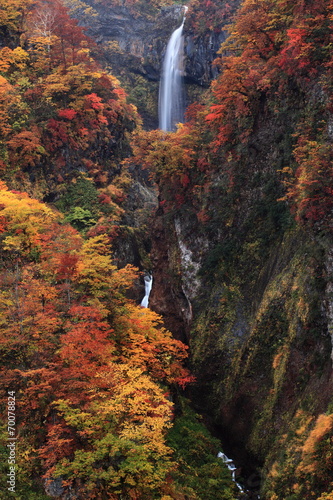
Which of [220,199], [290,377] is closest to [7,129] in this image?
[220,199]

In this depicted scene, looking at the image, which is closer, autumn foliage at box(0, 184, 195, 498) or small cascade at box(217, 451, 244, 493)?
autumn foliage at box(0, 184, 195, 498)

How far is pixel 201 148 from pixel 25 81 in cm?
1624

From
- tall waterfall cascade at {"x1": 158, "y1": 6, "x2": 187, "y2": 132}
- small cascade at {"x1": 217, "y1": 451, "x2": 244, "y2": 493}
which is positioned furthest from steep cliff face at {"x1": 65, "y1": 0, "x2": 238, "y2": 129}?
small cascade at {"x1": 217, "y1": 451, "x2": 244, "y2": 493}

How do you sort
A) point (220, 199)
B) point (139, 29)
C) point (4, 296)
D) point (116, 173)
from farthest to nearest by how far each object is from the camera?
point (139, 29)
point (116, 173)
point (220, 199)
point (4, 296)

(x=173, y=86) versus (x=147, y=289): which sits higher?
(x=173, y=86)

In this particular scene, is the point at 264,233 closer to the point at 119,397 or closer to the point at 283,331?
the point at 283,331

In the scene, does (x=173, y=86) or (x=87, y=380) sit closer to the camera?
(x=87, y=380)

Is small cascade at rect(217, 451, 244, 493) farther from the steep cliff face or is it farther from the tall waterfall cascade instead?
the steep cliff face

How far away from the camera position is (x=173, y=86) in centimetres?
4312

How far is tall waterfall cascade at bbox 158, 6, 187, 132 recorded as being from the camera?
1663 inches

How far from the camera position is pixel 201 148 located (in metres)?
20.5


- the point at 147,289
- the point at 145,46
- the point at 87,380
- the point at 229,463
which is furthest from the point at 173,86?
the point at 87,380

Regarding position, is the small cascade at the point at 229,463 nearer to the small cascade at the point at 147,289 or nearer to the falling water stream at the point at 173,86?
the small cascade at the point at 147,289

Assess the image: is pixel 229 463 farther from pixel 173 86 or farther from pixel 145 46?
pixel 145 46
